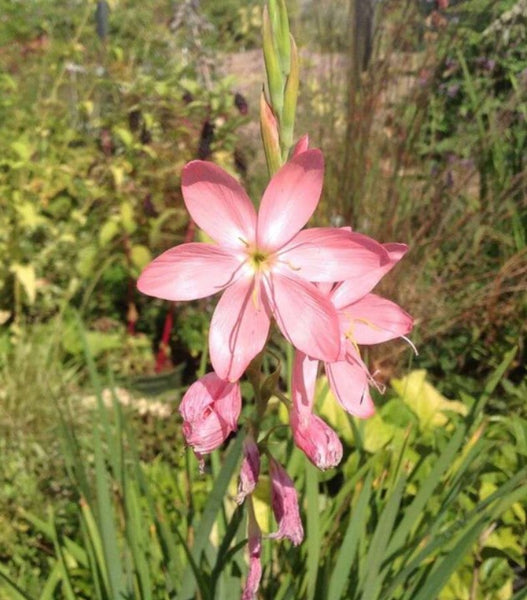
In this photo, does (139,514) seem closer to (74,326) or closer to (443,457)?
(443,457)

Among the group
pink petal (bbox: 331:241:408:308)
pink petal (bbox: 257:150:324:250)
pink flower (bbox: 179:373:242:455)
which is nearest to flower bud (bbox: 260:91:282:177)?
pink petal (bbox: 257:150:324:250)

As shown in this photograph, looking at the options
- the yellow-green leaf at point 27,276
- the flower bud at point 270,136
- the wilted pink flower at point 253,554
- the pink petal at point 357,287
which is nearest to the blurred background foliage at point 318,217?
the yellow-green leaf at point 27,276

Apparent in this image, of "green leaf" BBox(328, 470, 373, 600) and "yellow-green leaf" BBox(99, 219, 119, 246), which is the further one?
"yellow-green leaf" BBox(99, 219, 119, 246)

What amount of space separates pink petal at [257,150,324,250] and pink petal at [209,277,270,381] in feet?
0.19

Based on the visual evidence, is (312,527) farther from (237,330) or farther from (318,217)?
(318,217)

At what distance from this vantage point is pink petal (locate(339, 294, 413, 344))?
933mm

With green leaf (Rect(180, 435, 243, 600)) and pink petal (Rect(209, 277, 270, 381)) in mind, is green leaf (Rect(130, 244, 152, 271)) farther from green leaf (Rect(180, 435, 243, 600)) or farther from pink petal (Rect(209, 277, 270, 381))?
pink petal (Rect(209, 277, 270, 381))

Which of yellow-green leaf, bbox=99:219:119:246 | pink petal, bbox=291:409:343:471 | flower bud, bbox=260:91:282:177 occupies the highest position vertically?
flower bud, bbox=260:91:282:177

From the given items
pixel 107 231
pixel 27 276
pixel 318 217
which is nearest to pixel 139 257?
pixel 107 231

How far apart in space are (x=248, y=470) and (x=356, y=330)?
209 mm

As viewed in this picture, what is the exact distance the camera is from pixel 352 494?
5.39 feet

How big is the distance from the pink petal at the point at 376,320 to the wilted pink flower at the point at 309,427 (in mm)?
80

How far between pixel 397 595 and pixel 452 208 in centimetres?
179

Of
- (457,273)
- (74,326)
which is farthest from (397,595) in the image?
(74,326)
